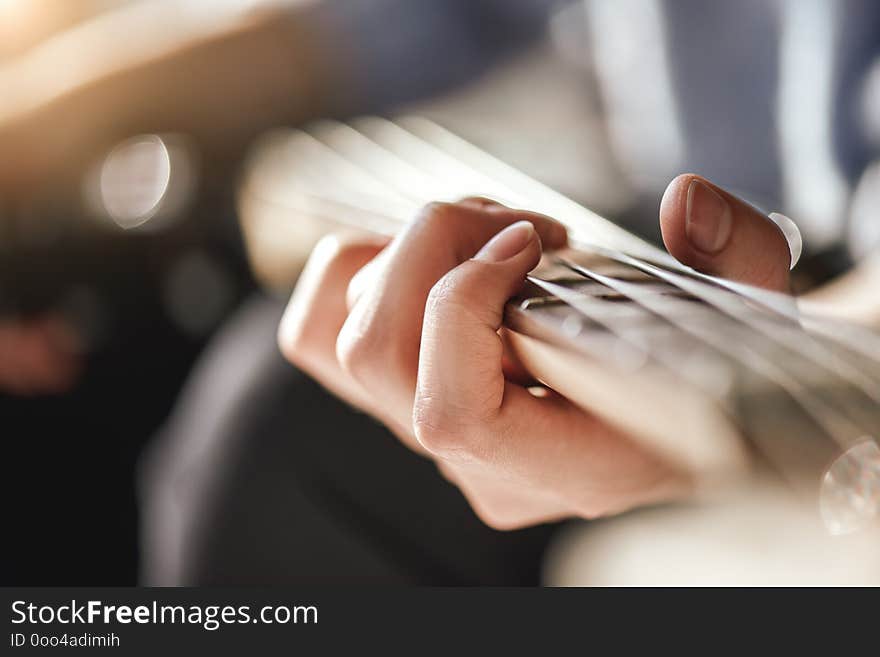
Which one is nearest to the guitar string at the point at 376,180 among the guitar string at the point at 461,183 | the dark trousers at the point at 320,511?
the guitar string at the point at 461,183

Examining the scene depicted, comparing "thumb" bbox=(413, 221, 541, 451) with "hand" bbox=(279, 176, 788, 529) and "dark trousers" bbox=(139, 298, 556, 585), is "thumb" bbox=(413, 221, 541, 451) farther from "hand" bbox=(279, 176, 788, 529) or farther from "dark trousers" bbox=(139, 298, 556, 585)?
"dark trousers" bbox=(139, 298, 556, 585)

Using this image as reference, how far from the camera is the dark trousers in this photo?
40cm

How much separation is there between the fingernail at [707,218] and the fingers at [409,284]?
5 cm

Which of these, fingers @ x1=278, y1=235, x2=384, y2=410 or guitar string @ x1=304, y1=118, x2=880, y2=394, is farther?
fingers @ x1=278, y1=235, x2=384, y2=410

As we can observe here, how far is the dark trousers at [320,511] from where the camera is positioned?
401 mm

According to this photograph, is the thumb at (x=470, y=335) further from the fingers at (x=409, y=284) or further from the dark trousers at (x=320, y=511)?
the dark trousers at (x=320, y=511)

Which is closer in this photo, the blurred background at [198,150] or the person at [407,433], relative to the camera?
the person at [407,433]

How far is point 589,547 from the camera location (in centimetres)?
38

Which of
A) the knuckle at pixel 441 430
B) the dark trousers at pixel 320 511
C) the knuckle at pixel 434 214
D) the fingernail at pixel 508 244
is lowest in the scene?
the dark trousers at pixel 320 511

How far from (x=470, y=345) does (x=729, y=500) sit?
0.43ft

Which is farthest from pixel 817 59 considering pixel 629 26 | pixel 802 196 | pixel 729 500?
pixel 729 500

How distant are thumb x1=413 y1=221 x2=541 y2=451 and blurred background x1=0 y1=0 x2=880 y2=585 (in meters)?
0.24

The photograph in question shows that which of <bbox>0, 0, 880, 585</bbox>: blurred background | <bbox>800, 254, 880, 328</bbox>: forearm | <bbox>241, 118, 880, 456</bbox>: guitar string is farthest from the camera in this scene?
<bbox>0, 0, 880, 585</bbox>: blurred background

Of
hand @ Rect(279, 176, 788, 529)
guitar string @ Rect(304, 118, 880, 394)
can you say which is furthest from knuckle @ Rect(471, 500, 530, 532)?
guitar string @ Rect(304, 118, 880, 394)
